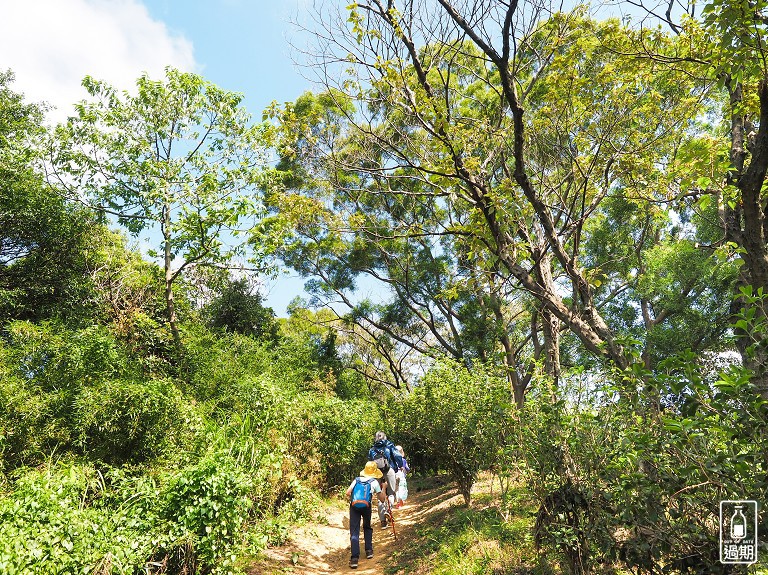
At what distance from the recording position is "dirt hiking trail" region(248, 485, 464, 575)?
6.47m

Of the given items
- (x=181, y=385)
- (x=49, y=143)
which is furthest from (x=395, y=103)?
(x=49, y=143)

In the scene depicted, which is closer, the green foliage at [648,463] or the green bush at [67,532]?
the green foliage at [648,463]

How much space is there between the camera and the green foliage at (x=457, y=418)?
7711 mm

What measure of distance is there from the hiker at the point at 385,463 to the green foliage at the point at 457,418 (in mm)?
923

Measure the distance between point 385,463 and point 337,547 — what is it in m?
1.55

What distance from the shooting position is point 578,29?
6324 millimetres

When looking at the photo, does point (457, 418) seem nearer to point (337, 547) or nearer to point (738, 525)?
point (337, 547)

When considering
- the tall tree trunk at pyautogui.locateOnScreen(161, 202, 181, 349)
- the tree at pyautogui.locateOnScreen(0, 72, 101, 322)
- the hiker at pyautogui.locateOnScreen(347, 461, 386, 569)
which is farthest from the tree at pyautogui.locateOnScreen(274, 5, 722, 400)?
the tree at pyautogui.locateOnScreen(0, 72, 101, 322)

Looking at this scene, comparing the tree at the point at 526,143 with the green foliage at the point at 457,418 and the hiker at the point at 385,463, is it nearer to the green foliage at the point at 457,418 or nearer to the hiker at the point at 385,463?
the green foliage at the point at 457,418

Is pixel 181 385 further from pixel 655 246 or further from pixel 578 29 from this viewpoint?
pixel 655 246

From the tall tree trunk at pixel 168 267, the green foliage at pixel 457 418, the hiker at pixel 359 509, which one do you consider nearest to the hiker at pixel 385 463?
the green foliage at pixel 457 418

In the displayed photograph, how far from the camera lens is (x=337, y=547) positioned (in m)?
7.79

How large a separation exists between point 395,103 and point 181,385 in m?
7.53

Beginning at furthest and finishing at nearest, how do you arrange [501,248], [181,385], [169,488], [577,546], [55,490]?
[181,385], [501,248], [169,488], [55,490], [577,546]
